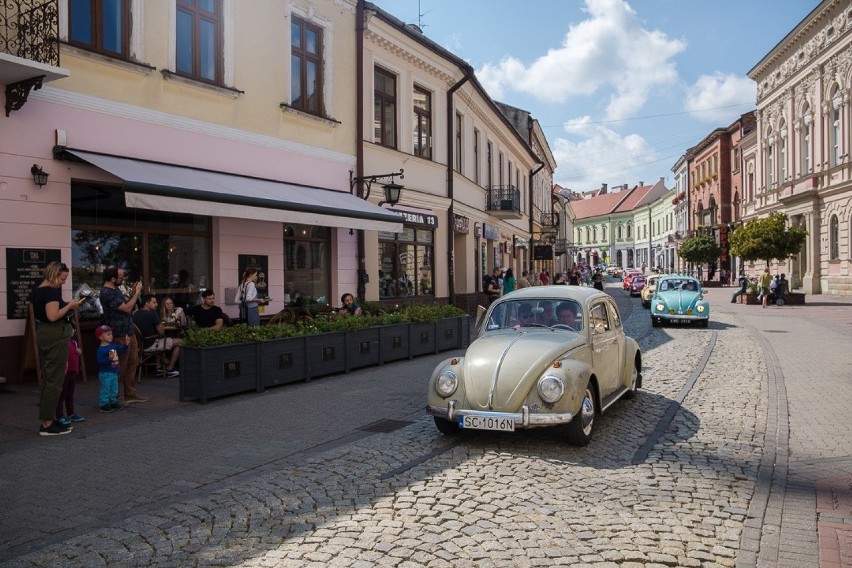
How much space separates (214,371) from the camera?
838 cm

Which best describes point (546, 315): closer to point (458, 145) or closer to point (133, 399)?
point (133, 399)

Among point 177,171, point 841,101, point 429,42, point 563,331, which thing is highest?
point 841,101

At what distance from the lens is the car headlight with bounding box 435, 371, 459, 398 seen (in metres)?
6.28

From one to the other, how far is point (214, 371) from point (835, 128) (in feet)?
124

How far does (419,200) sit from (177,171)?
28.3 ft

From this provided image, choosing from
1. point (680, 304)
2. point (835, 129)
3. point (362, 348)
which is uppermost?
point (835, 129)

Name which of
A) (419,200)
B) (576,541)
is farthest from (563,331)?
(419,200)

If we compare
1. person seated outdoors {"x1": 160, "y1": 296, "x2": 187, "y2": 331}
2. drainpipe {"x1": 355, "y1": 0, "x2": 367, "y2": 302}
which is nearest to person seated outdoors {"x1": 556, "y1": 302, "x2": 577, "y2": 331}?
person seated outdoors {"x1": 160, "y1": 296, "x2": 187, "y2": 331}

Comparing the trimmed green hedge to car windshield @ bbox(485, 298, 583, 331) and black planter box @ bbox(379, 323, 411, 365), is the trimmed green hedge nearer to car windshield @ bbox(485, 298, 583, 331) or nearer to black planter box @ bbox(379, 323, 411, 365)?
black planter box @ bbox(379, 323, 411, 365)

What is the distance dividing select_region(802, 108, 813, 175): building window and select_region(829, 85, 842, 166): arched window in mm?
2444

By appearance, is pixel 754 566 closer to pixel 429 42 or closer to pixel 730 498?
pixel 730 498

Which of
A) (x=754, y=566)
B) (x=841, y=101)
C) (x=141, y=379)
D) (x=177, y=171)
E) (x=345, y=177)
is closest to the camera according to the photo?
(x=754, y=566)

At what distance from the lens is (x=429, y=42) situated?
18516 mm

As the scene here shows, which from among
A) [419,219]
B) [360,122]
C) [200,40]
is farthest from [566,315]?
[419,219]
